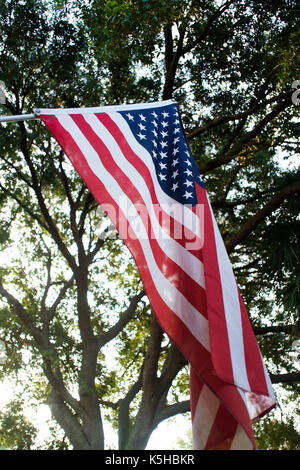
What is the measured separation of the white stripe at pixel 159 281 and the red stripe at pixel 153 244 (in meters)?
0.04

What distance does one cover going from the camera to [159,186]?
4.42 meters

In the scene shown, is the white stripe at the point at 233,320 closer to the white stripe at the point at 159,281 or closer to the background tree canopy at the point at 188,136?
the white stripe at the point at 159,281

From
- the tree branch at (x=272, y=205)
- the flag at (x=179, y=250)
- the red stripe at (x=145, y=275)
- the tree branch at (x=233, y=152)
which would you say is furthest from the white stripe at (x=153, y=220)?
the tree branch at (x=233, y=152)

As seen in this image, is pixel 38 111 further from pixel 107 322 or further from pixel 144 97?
pixel 107 322

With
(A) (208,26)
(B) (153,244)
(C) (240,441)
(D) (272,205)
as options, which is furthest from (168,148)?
(A) (208,26)

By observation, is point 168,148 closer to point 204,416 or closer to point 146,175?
point 146,175

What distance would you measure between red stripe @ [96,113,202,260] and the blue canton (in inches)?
6.3

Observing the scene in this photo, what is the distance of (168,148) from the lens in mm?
4910

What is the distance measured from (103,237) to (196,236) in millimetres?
7534

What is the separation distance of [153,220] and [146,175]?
66 cm

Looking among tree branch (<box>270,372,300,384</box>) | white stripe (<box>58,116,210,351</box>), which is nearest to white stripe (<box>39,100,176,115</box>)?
white stripe (<box>58,116,210,351</box>)

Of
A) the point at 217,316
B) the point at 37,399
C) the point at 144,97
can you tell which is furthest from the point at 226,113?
the point at 37,399

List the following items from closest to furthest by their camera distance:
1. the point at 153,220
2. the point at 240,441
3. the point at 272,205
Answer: the point at 240,441, the point at 153,220, the point at 272,205

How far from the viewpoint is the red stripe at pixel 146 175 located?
3.96 meters
